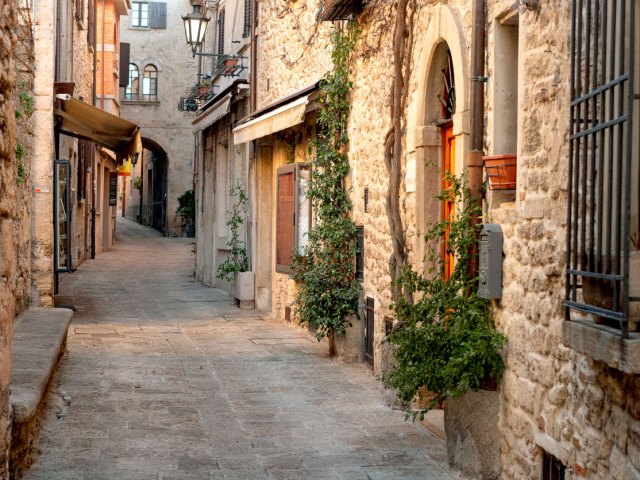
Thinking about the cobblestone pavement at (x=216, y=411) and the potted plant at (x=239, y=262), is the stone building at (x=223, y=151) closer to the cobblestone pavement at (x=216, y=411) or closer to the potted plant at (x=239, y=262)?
the potted plant at (x=239, y=262)

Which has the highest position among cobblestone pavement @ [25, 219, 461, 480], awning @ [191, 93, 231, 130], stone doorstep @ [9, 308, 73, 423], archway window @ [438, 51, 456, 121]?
awning @ [191, 93, 231, 130]

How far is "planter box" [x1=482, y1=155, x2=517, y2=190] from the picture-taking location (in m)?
5.92

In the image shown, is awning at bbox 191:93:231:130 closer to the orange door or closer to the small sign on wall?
the orange door

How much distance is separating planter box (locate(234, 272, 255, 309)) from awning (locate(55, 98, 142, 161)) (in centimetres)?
263

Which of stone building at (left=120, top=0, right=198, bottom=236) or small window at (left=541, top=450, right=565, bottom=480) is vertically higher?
stone building at (left=120, top=0, right=198, bottom=236)

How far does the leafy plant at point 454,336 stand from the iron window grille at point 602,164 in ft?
3.68

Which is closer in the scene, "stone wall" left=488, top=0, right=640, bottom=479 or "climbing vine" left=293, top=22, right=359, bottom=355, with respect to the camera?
"stone wall" left=488, top=0, right=640, bottom=479

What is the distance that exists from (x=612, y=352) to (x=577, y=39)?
161 centimetres

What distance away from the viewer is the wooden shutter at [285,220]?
1361 cm

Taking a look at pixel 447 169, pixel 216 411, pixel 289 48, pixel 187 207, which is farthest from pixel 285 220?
pixel 187 207

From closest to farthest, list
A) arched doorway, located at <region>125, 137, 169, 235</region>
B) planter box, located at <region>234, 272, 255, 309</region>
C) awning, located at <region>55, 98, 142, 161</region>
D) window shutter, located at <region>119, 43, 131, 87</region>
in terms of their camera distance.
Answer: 1. awning, located at <region>55, 98, 142, 161</region>
2. planter box, located at <region>234, 272, 255, 309</region>
3. window shutter, located at <region>119, 43, 131, 87</region>
4. arched doorway, located at <region>125, 137, 169, 235</region>

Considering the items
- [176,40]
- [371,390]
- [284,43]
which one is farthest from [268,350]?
[176,40]

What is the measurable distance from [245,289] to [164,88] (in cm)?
2088

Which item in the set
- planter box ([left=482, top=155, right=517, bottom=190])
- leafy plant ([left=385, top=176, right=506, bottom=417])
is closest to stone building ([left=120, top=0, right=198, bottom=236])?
leafy plant ([left=385, top=176, right=506, bottom=417])
